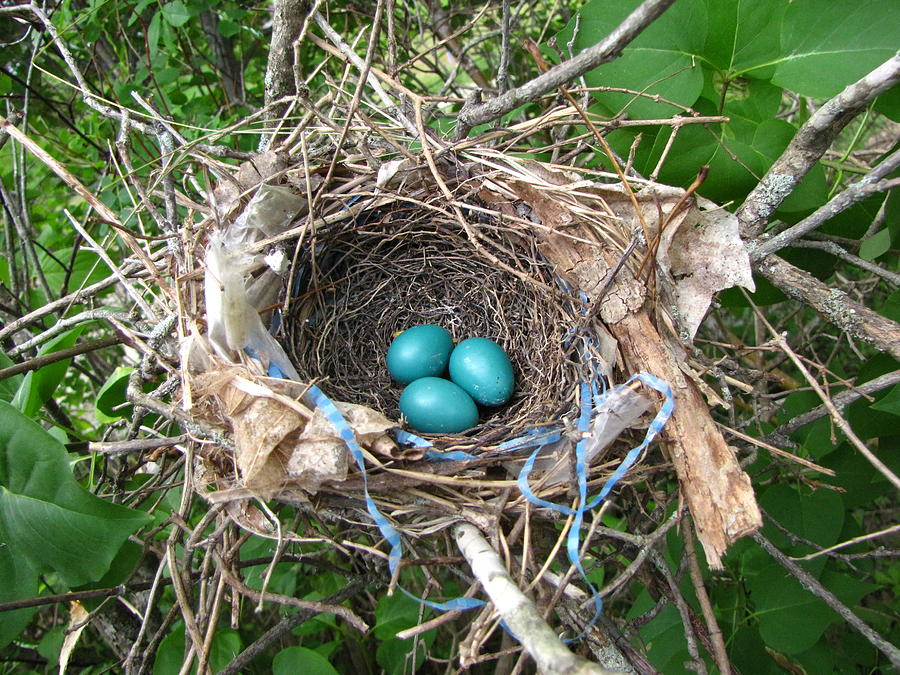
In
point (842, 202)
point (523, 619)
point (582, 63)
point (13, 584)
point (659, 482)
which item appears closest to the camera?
point (523, 619)

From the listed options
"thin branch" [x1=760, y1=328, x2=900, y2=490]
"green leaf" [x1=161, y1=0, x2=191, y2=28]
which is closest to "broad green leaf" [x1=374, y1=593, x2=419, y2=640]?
"thin branch" [x1=760, y1=328, x2=900, y2=490]

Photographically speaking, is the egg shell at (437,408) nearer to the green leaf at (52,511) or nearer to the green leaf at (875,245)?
the green leaf at (52,511)

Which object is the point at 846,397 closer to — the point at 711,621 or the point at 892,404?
the point at 892,404

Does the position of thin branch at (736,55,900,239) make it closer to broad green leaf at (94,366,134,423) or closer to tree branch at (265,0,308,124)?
tree branch at (265,0,308,124)

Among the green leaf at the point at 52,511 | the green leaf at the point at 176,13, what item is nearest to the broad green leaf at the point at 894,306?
the green leaf at the point at 52,511

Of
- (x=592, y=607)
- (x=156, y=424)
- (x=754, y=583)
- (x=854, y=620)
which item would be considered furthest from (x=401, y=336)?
(x=854, y=620)

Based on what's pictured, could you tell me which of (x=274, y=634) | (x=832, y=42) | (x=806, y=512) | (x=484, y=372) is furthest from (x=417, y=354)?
(x=832, y=42)
